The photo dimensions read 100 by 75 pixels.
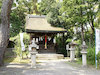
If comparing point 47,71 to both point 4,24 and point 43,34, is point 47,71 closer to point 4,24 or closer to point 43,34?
point 4,24

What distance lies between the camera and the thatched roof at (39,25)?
13555mm

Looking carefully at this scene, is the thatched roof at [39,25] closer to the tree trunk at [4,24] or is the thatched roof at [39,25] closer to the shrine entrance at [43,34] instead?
the shrine entrance at [43,34]

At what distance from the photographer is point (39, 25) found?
15.0 m

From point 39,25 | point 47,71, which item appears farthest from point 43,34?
point 47,71

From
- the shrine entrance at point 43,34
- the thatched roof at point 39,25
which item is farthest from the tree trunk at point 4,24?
the shrine entrance at point 43,34

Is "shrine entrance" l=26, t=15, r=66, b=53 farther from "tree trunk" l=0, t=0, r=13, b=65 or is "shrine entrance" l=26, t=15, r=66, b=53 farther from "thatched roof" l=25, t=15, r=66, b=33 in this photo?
"tree trunk" l=0, t=0, r=13, b=65

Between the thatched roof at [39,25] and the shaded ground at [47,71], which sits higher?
the thatched roof at [39,25]

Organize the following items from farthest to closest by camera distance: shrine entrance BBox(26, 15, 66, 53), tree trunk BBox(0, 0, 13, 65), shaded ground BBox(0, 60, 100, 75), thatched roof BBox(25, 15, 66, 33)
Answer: shrine entrance BBox(26, 15, 66, 53)
thatched roof BBox(25, 15, 66, 33)
tree trunk BBox(0, 0, 13, 65)
shaded ground BBox(0, 60, 100, 75)

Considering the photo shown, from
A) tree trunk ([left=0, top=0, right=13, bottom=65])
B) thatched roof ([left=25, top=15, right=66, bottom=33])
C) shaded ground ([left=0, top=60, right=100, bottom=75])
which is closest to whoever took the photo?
shaded ground ([left=0, top=60, right=100, bottom=75])

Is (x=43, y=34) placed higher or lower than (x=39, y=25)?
lower

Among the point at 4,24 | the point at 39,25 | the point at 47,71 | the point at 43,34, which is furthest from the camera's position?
the point at 43,34

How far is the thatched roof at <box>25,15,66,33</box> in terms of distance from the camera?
44.5 ft

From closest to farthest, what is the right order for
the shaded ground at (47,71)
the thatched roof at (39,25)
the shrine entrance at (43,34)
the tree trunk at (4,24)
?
1. the shaded ground at (47,71)
2. the tree trunk at (4,24)
3. the thatched roof at (39,25)
4. the shrine entrance at (43,34)

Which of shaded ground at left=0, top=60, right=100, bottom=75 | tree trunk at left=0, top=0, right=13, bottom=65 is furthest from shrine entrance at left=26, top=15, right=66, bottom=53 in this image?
shaded ground at left=0, top=60, right=100, bottom=75
